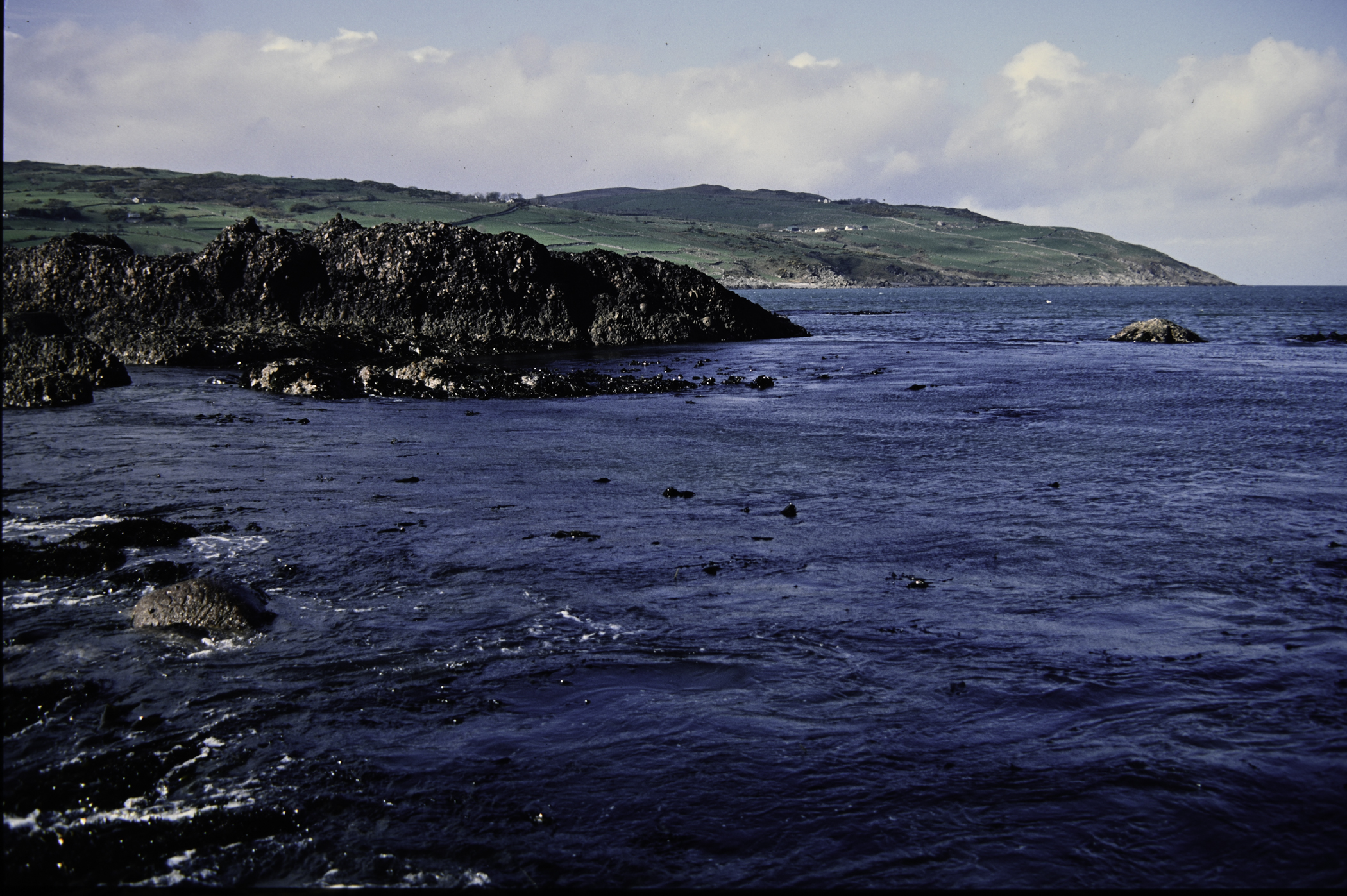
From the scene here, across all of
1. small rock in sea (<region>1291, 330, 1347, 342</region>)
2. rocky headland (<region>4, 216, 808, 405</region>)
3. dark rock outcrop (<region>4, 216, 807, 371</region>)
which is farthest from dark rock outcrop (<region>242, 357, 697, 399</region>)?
small rock in sea (<region>1291, 330, 1347, 342</region>)

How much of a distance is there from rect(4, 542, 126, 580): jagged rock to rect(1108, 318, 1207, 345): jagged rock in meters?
58.0

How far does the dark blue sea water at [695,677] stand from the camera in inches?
245

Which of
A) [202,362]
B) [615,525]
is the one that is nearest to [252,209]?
[202,362]

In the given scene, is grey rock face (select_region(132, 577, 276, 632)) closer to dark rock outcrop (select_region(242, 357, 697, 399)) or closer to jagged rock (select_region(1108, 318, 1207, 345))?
dark rock outcrop (select_region(242, 357, 697, 399))

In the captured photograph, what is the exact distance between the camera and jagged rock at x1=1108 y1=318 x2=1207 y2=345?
56.8 meters

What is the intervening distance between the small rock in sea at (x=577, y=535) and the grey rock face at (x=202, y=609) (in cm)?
440

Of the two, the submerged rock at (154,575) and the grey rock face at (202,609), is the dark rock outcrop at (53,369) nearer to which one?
the submerged rock at (154,575)

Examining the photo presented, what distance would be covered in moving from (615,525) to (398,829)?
25.9ft

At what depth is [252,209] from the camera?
172000 millimetres

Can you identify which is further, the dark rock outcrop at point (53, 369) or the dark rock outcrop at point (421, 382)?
the dark rock outcrop at point (421, 382)

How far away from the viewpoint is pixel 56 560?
11.6m

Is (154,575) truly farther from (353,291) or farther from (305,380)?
(353,291)

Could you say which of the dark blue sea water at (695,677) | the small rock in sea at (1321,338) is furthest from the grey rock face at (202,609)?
the small rock in sea at (1321,338)

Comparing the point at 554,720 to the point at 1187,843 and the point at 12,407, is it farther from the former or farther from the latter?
the point at 12,407
